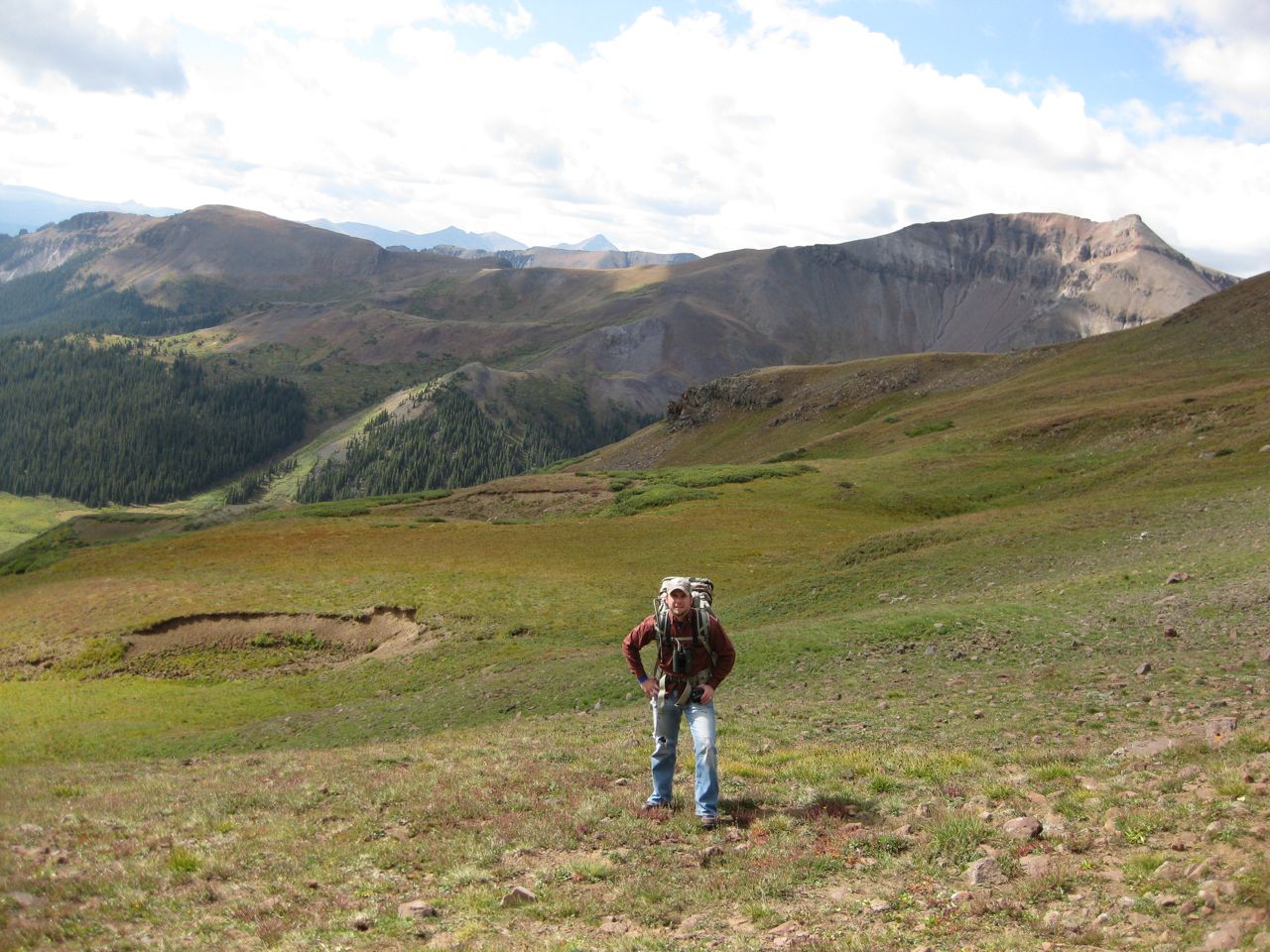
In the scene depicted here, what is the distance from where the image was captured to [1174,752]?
487 inches

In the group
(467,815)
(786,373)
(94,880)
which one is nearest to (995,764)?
(467,815)

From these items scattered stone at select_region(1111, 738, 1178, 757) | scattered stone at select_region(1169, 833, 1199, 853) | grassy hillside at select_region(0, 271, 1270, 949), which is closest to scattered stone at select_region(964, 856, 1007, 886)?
grassy hillside at select_region(0, 271, 1270, 949)

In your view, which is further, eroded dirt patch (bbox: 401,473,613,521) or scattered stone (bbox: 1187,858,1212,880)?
eroded dirt patch (bbox: 401,473,613,521)

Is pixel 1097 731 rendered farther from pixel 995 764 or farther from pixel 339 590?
pixel 339 590

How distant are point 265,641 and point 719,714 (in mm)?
29692

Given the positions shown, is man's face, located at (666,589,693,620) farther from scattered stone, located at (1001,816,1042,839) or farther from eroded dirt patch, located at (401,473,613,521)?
eroded dirt patch, located at (401,473,613,521)

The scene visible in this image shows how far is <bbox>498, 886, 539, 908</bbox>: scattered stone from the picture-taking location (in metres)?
9.39

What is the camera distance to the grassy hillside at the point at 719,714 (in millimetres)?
8938

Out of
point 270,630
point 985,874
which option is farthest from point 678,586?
point 270,630

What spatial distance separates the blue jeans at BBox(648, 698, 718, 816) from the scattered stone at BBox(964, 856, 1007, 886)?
11.5ft

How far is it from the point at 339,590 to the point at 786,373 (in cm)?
10869

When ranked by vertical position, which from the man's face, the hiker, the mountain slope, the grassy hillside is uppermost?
the mountain slope

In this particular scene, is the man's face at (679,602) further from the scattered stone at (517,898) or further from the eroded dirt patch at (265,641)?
the eroded dirt patch at (265,641)

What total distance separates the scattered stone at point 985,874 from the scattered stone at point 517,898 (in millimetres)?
4779
